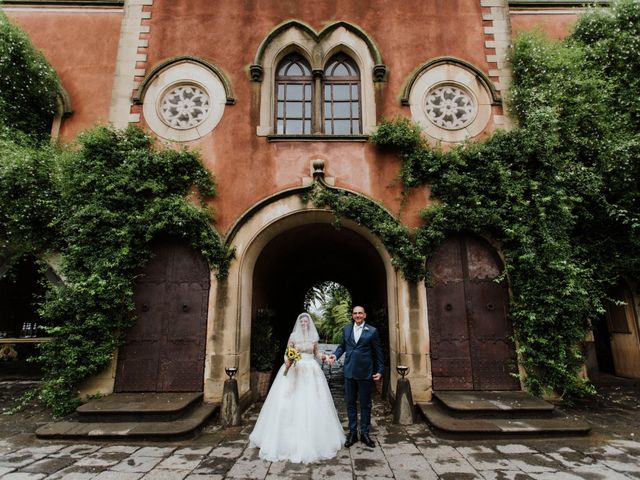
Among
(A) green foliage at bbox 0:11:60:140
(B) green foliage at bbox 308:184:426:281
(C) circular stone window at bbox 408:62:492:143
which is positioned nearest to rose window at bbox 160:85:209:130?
(A) green foliage at bbox 0:11:60:140

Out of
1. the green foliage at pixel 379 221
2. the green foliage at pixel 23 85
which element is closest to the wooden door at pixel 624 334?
the green foliage at pixel 379 221

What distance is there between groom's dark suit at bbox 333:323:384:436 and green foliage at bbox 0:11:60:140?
27.1 ft

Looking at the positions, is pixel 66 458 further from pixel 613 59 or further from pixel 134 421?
pixel 613 59

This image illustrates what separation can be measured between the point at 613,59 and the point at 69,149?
12.2m

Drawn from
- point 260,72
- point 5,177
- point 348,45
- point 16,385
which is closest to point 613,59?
point 348,45

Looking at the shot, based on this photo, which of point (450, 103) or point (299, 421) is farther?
point (450, 103)

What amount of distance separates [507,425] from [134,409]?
5.78 meters

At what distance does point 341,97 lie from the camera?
8.16 m

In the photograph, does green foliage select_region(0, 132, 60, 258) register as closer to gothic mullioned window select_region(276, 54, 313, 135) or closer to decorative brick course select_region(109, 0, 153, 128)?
decorative brick course select_region(109, 0, 153, 128)

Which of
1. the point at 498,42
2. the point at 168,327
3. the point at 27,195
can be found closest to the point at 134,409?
the point at 168,327

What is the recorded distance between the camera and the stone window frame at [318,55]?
308 inches

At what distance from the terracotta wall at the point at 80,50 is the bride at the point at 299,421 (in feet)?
23.7

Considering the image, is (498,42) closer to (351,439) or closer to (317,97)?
(317,97)

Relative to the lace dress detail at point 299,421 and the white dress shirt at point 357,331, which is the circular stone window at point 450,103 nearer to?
the white dress shirt at point 357,331
